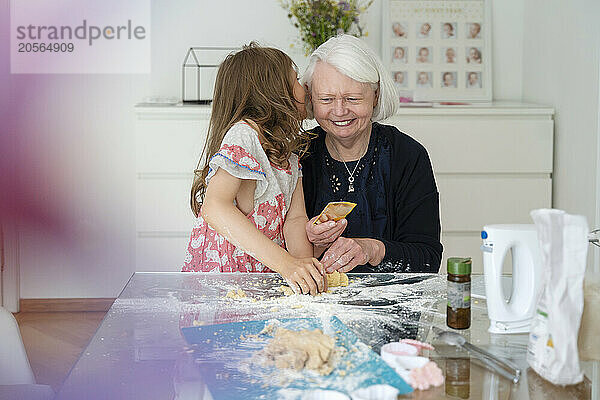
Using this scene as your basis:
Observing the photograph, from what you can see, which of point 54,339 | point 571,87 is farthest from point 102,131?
point 571,87

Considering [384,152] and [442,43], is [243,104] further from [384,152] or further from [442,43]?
[442,43]

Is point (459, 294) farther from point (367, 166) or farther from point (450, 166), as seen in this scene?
point (450, 166)

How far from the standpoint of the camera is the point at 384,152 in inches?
88.0

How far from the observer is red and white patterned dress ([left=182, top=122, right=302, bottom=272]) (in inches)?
75.6

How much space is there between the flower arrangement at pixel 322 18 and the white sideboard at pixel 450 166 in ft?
1.62

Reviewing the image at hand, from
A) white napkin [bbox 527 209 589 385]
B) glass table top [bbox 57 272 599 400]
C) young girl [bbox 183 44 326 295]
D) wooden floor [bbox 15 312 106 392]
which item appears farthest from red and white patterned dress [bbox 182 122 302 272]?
wooden floor [bbox 15 312 106 392]

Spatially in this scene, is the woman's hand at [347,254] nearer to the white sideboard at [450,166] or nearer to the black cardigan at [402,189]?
the black cardigan at [402,189]

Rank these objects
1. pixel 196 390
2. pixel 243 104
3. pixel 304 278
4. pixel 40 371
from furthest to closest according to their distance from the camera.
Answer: pixel 40 371 → pixel 243 104 → pixel 304 278 → pixel 196 390

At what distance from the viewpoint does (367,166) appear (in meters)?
2.22

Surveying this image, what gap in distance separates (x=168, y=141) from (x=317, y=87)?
1.43 metres

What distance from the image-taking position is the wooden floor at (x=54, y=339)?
9.71 ft

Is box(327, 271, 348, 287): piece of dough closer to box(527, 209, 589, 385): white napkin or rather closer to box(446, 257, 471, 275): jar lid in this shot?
box(446, 257, 471, 275): jar lid

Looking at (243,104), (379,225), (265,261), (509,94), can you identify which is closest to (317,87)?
(243,104)

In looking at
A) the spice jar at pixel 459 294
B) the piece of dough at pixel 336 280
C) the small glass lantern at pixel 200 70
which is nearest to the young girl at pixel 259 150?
the piece of dough at pixel 336 280
